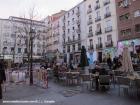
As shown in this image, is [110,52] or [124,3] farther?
[110,52]

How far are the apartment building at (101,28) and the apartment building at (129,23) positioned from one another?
169 centimetres

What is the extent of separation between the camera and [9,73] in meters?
19.6

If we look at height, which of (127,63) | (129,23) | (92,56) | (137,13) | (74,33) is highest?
(137,13)

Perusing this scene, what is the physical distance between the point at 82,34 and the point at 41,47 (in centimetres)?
3035

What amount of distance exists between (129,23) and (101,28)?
30.5ft

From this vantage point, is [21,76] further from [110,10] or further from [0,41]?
→ [0,41]

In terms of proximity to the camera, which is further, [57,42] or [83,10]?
[57,42]

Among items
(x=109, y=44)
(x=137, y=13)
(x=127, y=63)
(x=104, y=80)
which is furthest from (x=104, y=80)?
(x=109, y=44)

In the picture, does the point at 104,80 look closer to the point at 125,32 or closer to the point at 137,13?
the point at 137,13

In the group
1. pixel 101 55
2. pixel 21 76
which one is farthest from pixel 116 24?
pixel 21 76

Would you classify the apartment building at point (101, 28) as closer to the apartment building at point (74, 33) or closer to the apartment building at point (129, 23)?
the apartment building at point (129, 23)

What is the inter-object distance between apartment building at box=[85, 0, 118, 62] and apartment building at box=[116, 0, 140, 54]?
169cm

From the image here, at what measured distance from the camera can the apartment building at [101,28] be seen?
4634 cm

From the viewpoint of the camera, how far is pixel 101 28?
5041 centimetres
